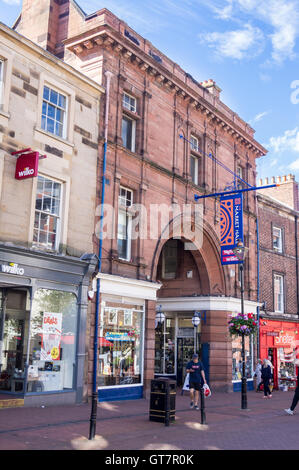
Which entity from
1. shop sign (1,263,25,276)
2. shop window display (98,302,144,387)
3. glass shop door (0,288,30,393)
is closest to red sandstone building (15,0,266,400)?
shop window display (98,302,144,387)

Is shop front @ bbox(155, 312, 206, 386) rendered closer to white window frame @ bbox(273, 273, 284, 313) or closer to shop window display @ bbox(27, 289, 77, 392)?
white window frame @ bbox(273, 273, 284, 313)

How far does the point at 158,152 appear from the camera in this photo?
20953 mm

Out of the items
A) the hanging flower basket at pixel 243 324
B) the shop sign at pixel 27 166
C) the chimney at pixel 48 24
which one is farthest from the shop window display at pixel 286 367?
the chimney at pixel 48 24

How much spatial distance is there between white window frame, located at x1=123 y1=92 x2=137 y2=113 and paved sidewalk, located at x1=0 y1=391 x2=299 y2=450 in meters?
11.2

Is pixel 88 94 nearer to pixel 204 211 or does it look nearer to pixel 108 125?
pixel 108 125

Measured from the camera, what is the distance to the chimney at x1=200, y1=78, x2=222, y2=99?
1043 inches

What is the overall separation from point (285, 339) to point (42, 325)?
18.4 metres

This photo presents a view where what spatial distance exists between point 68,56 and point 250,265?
47.2ft

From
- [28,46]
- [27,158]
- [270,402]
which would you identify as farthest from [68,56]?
[270,402]

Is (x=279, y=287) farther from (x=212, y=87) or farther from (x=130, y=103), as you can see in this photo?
(x=130, y=103)

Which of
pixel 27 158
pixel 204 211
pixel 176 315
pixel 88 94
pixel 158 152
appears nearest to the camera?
pixel 27 158

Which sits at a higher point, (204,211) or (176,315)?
(204,211)

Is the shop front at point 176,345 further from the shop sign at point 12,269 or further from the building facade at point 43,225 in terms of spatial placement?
the shop sign at point 12,269

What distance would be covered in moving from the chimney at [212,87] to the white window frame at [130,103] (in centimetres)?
718
